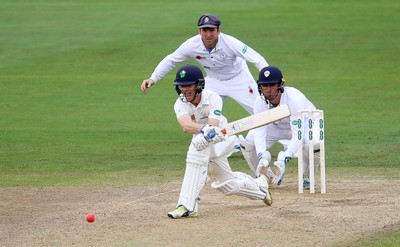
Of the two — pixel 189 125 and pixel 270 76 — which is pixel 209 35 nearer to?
pixel 270 76

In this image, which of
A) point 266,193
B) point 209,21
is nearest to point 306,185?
point 266,193

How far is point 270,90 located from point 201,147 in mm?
1722

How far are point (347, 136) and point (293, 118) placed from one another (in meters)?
4.06

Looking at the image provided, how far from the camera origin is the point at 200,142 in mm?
9375

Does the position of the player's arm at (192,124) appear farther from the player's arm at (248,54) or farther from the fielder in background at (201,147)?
the player's arm at (248,54)

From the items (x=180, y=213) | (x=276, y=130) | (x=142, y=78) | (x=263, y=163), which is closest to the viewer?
(x=180, y=213)

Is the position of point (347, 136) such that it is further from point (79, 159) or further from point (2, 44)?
point (2, 44)

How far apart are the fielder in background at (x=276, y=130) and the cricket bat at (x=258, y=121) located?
957 mm

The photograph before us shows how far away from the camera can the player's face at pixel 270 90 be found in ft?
35.7

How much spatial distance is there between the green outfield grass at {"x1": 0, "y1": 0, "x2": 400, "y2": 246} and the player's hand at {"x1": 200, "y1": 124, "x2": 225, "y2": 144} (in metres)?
2.56

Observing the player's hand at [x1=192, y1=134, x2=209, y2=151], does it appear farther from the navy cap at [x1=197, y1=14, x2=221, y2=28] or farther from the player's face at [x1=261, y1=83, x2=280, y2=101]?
the navy cap at [x1=197, y1=14, x2=221, y2=28]

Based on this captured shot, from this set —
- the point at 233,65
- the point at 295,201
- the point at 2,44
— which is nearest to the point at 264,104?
the point at 295,201

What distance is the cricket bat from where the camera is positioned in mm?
9789

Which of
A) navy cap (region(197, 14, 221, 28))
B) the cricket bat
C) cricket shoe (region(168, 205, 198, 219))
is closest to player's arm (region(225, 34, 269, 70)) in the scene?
navy cap (region(197, 14, 221, 28))
